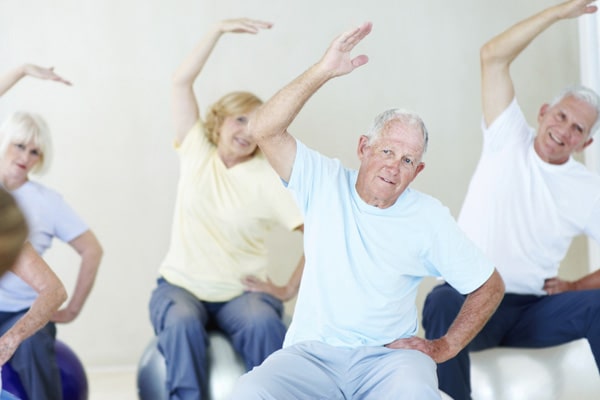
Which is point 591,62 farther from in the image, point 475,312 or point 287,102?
point 287,102

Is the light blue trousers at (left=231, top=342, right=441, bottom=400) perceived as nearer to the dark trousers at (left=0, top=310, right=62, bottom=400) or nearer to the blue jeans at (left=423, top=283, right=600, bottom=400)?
the blue jeans at (left=423, top=283, right=600, bottom=400)

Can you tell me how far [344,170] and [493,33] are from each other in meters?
2.18

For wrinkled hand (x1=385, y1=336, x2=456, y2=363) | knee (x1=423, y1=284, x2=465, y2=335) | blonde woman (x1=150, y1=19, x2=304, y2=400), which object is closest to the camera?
wrinkled hand (x1=385, y1=336, x2=456, y2=363)

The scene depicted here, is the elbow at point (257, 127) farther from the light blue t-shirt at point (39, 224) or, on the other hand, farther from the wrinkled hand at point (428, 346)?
the light blue t-shirt at point (39, 224)

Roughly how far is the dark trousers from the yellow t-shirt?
589 millimetres

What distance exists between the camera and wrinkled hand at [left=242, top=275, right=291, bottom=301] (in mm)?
3760

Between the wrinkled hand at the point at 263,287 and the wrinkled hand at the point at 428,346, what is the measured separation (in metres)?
1.16

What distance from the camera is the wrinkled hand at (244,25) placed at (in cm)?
346

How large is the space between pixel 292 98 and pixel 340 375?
0.77 m

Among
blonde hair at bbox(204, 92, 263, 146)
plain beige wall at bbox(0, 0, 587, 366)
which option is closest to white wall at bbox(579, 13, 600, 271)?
plain beige wall at bbox(0, 0, 587, 366)

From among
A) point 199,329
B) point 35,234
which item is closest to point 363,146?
point 199,329

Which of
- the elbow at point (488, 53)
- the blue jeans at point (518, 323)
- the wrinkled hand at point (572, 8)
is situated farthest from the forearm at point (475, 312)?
the wrinkled hand at point (572, 8)

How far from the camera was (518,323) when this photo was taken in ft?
11.1

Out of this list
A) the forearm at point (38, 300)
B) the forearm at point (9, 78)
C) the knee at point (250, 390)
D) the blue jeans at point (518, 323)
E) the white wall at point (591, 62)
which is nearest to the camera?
the knee at point (250, 390)
